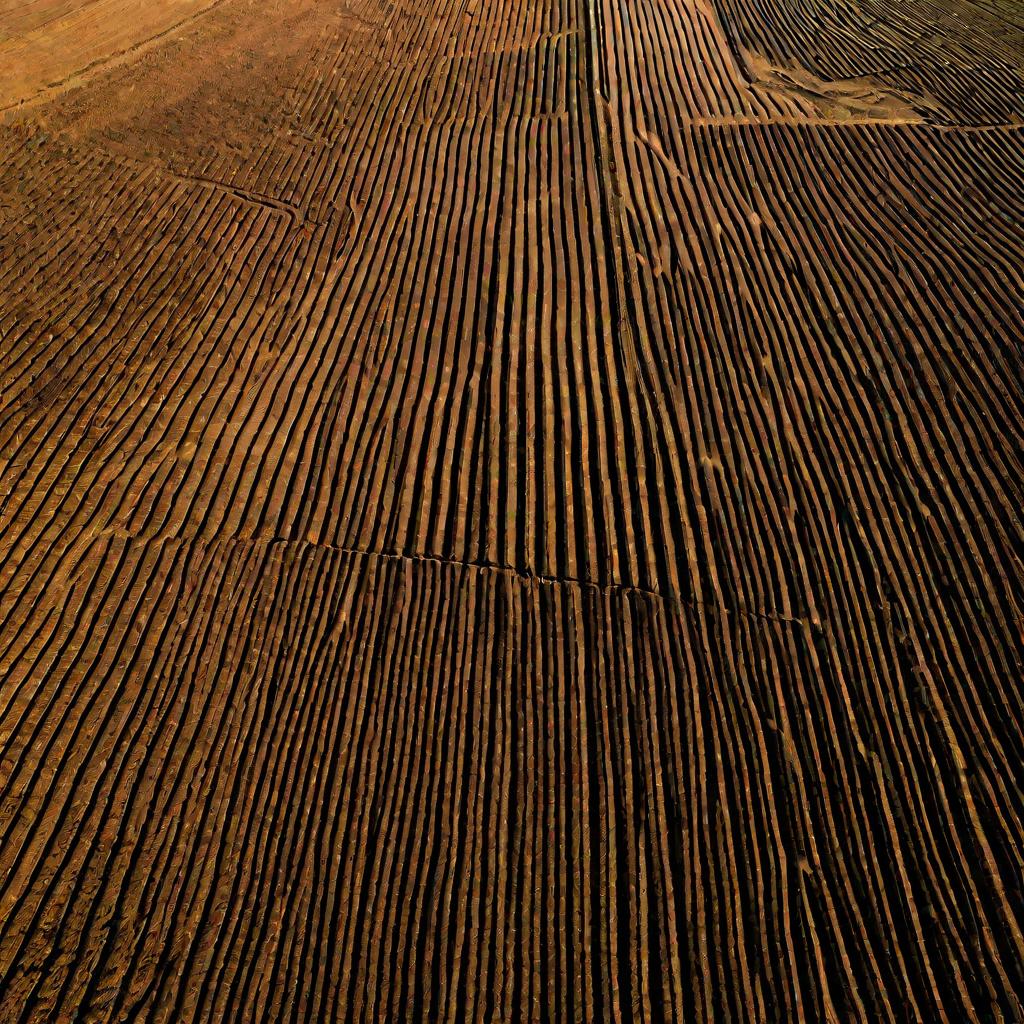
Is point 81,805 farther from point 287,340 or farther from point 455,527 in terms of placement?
point 287,340

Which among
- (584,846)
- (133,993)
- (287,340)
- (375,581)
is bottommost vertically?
(133,993)

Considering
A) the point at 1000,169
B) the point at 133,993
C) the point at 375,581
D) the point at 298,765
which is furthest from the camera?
the point at 1000,169

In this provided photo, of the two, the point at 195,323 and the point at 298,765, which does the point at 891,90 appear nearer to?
the point at 195,323

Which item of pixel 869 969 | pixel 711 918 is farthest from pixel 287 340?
pixel 869 969

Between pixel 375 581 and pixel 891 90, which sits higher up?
pixel 891 90

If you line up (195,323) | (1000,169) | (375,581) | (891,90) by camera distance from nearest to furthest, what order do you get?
(375,581)
(195,323)
(1000,169)
(891,90)

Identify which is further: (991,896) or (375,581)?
(375,581)

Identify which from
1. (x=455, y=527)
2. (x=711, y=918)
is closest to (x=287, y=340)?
(x=455, y=527)
